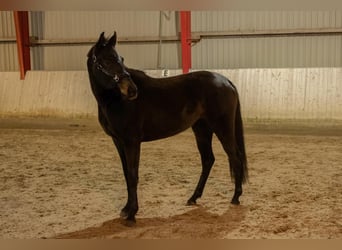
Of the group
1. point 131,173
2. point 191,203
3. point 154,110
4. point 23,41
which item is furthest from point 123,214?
point 23,41

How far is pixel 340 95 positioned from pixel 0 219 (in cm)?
737

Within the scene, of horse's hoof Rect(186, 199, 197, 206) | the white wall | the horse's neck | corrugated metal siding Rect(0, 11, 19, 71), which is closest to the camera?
the horse's neck

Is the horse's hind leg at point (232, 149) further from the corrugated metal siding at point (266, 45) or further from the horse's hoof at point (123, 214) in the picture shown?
the corrugated metal siding at point (266, 45)

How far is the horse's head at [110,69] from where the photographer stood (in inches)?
103

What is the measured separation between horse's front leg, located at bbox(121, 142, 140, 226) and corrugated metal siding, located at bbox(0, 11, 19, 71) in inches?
367

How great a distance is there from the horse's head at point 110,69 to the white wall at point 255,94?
21.0ft

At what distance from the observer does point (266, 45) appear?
990 centimetres

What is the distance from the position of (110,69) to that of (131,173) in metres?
0.79

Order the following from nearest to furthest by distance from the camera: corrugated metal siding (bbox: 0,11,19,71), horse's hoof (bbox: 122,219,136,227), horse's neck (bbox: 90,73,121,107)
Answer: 1. horse's neck (bbox: 90,73,121,107)
2. horse's hoof (bbox: 122,219,136,227)
3. corrugated metal siding (bbox: 0,11,19,71)

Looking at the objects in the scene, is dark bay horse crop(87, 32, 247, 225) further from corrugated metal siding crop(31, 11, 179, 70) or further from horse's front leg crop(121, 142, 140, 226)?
corrugated metal siding crop(31, 11, 179, 70)

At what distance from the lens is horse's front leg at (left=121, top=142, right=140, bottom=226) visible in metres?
2.88

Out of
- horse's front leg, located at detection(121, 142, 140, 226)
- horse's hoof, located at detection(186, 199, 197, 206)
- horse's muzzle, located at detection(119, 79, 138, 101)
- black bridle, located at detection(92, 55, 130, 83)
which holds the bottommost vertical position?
horse's hoof, located at detection(186, 199, 197, 206)

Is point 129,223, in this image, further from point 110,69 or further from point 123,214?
point 110,69

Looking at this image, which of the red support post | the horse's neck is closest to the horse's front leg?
the horse's neck
